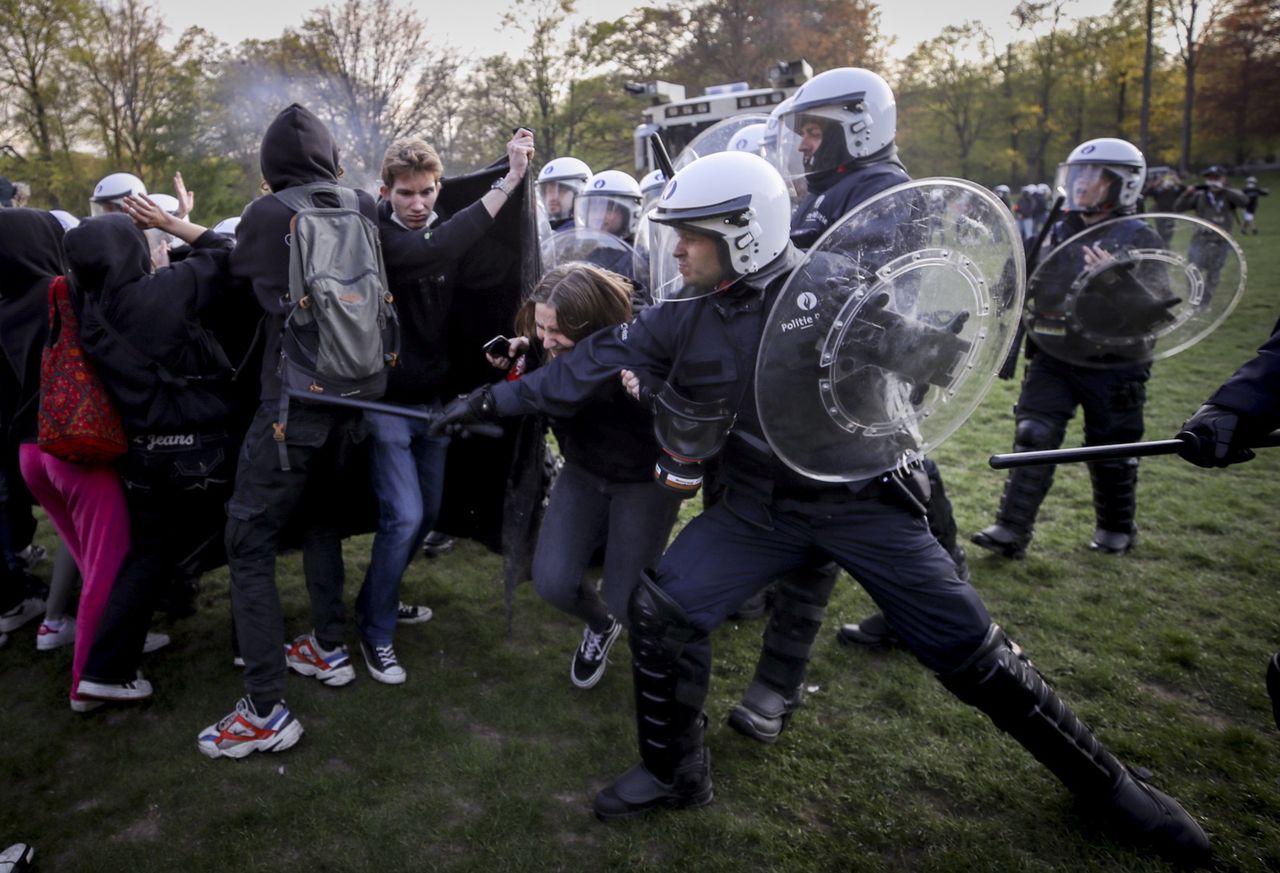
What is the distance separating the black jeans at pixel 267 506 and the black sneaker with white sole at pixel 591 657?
1.18m

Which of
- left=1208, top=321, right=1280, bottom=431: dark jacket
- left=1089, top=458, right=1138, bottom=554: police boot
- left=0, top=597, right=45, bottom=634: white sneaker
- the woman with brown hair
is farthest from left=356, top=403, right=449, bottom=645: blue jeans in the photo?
left=1089, top=458, right=1138, bottom=554: police boot

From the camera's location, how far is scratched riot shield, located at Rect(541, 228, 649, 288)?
4130mm

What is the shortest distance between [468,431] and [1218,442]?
2.33 metres

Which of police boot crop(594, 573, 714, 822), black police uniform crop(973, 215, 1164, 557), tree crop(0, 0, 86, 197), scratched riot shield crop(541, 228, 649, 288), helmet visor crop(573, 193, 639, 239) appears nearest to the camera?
police boot crop(594, 573, 714, 822)

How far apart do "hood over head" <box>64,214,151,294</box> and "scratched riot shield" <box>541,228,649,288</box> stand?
1.79 meters

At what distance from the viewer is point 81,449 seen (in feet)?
10.4

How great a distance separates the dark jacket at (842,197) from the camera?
328 centimetres

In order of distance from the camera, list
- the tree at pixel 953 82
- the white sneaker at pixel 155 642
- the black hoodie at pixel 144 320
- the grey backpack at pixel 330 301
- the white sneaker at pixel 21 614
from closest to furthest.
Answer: the grey backpack at pixel 330 301, the black hoodie at pixel 144 320, the white sneaker at pixel 155 642, the white sneaker at pixel 21 614, the tree at pixel 953 82

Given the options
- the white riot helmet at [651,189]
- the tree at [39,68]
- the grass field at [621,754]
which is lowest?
the grass field at [621,754]

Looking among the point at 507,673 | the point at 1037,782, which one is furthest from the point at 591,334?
the point at 1037,782

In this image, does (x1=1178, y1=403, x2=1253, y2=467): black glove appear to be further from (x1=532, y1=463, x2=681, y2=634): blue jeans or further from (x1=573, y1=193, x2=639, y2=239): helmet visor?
(x1=573, y1=193, x2=639, y2=239): helmet visor

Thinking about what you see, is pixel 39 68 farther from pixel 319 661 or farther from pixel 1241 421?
pixel 1241 421

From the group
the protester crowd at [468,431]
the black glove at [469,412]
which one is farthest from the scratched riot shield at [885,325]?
the black glove at [469,412]

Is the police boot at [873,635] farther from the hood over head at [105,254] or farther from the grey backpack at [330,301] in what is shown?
the hood over head at [105,254]
